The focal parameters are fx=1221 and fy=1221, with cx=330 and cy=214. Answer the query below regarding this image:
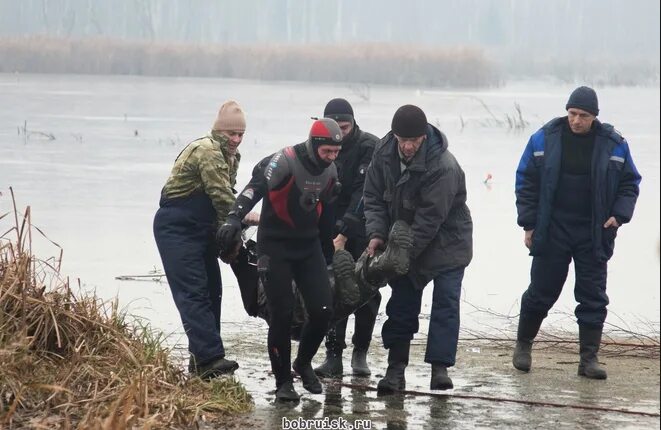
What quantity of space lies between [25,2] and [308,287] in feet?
30.1

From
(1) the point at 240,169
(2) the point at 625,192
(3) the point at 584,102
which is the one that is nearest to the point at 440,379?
(2) the point at 625,192

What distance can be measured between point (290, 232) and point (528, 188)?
1.75 m

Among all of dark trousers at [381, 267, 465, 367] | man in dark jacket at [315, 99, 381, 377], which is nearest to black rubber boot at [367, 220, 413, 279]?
dark trousers at [381, 267, 465, 367]

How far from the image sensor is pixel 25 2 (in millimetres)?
14625

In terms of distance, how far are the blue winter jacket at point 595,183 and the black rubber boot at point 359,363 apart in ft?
4.05

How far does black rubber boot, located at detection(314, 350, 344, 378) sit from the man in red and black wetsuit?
0.62 meters

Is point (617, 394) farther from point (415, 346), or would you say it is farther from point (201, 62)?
point (201, 62)

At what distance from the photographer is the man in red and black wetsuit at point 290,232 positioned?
6.57m

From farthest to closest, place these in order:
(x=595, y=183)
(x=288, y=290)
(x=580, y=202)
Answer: (x=580, y=202)
(x=595, y=183)
(x=288, y=290)

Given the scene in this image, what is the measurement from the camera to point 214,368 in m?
6.80

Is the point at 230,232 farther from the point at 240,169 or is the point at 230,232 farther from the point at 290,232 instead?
the point at 240,169

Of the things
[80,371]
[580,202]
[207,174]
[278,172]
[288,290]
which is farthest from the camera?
[580,202]

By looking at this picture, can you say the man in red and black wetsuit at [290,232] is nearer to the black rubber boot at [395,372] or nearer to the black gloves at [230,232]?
the black gloves at [230,232]

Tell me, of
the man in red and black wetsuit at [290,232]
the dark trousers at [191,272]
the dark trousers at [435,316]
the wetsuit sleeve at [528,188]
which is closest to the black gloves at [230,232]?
the man in red and black wetsuit at [290,232]
